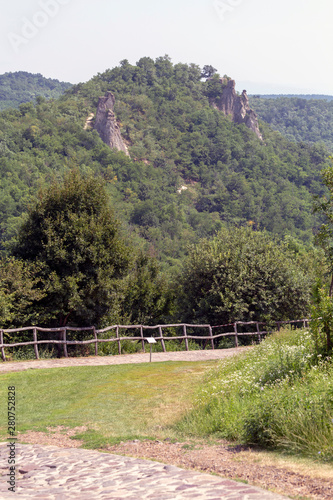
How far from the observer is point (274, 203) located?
125 meters

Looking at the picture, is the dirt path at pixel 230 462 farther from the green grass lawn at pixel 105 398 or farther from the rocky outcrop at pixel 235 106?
the rocky outcrop at pixel 235 106

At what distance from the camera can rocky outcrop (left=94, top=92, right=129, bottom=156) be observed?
131 meters

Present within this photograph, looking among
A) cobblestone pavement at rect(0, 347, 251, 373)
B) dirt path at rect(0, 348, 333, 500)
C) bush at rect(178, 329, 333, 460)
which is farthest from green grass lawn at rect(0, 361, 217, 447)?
cobblestone pavement at rect(0, 347, 251, 373)

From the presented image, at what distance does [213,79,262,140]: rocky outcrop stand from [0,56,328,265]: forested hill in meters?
4.06

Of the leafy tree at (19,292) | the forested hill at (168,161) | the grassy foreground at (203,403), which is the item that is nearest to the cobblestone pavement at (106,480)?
the grassy foreground at (203,403)

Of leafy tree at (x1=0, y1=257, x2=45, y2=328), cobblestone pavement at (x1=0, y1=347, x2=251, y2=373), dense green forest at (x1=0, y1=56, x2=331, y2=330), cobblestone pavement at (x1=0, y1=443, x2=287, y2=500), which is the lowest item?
cobblestone pavement at (x1=0, y1=347, x2=251, y2=373)

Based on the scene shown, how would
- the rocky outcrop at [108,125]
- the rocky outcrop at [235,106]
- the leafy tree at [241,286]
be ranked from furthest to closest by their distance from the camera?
the rocky outcrop at [235,106], the rocky outcrop at [108,125], the leafy tree at [241,286]

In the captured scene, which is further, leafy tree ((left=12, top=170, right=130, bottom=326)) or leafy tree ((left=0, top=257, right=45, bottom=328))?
leafy tree ((left=12, top=170, right=130, bottom=326))

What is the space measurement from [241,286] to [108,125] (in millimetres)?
109552

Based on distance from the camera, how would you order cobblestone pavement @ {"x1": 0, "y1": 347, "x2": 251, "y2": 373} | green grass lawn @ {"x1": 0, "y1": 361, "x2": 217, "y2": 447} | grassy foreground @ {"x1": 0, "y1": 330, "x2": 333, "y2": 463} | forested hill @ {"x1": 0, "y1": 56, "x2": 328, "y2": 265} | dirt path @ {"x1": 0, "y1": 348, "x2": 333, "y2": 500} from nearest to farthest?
1. dirt path @ {"x1": 0, "y1": 348, "x2": 333, "y2": 500}
2. grassy foreground @ {"x1": 0, "y1": 330, "x2": 333, "y2": 463}
3. green grass lawn @ {"x1": 0, "y1": 361, "x2": 217, "y2": 447}
4. cobblestone pavement @ {"x1": 0, "y1": 347, "x2": 251, "y2": 373}
5. forested hill @ {"x1": 0, "y1": 56, "x2": 328, "y2": 265}

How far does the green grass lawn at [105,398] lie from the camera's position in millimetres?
10297

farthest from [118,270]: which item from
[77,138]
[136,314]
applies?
[77,138]

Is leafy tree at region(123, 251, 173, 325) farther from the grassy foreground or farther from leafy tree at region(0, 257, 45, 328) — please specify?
the grassy foreground

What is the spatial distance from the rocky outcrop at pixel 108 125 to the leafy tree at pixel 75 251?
10921cm
